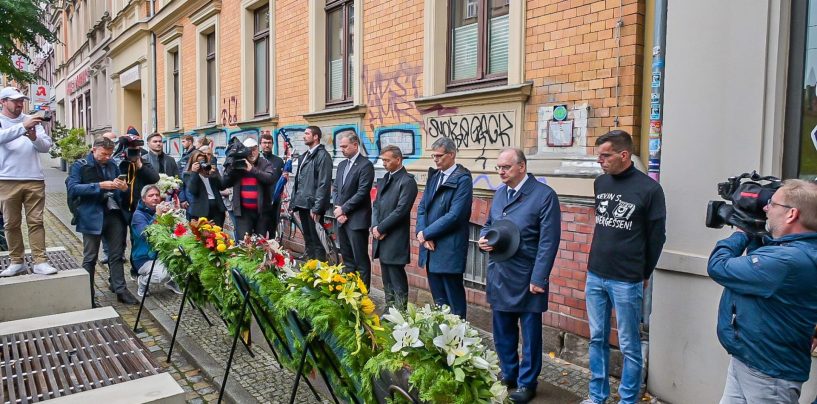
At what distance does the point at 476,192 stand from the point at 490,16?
1.77 meters

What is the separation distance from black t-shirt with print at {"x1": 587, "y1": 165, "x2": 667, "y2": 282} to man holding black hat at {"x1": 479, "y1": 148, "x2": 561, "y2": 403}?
352mm

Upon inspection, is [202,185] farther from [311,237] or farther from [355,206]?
[355,206]

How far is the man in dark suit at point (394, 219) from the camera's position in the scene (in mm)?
5434

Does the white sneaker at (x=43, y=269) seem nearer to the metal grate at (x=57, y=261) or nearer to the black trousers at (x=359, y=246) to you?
the metal grate at (x=57, y=261)

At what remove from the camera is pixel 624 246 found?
3629 mm

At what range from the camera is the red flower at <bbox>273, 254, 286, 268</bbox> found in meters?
3.60

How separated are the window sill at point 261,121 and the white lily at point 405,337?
7.86m

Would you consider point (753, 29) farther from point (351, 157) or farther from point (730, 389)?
point (351, 157)

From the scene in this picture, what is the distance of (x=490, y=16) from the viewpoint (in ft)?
19.2

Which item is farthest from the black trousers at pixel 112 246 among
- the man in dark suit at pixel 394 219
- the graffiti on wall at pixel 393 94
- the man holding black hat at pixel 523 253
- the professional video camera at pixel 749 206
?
the professional video camera at pixel 749 206

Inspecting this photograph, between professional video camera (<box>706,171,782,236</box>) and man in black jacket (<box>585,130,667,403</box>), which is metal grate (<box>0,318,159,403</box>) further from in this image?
professional video camera (<box>706,171,782,236</box>)

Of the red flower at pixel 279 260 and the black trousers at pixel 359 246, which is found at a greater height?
the red flower at pixel 279 260

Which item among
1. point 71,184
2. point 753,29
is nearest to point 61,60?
point 71,184

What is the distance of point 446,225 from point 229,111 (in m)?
8.08
